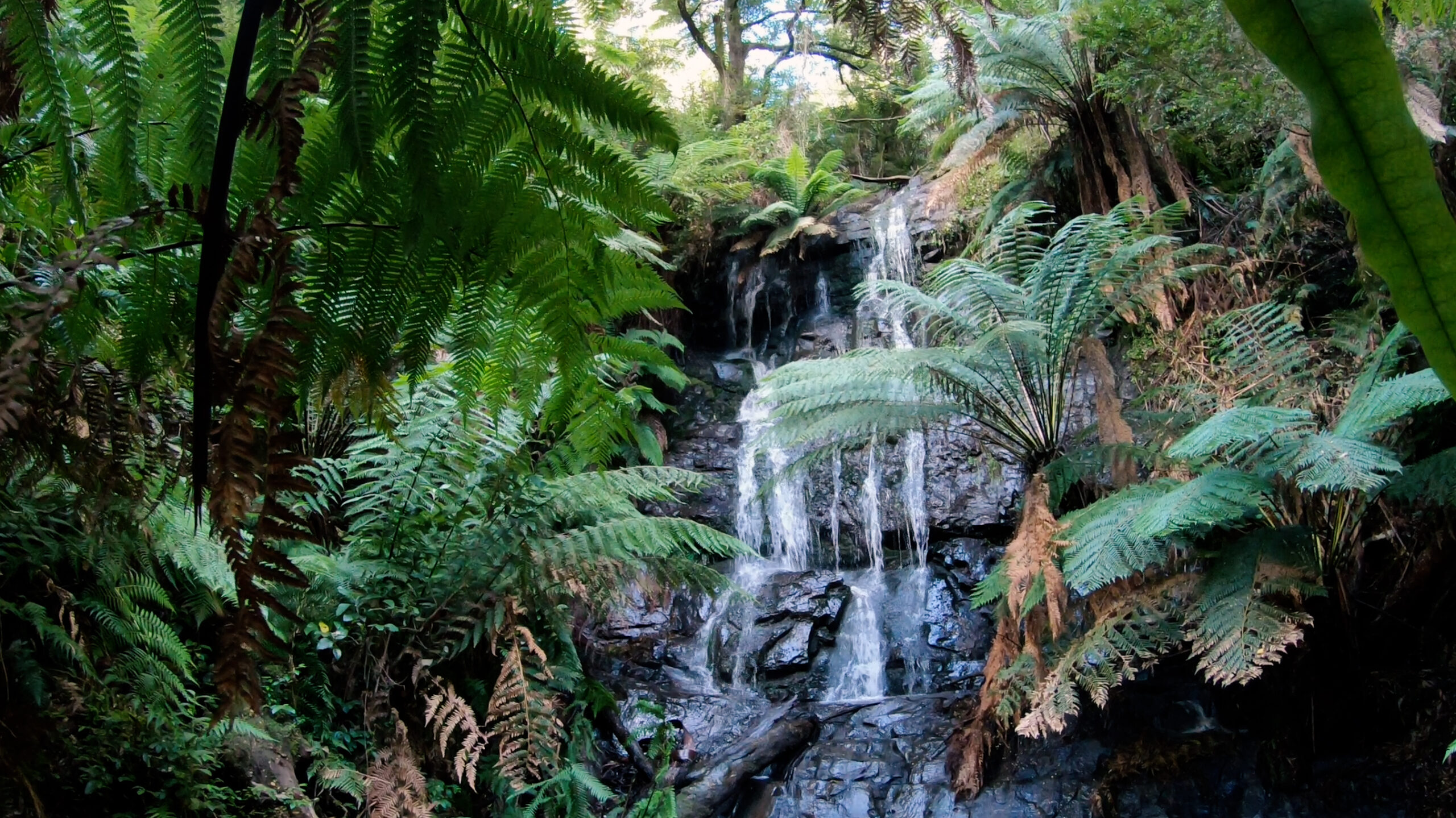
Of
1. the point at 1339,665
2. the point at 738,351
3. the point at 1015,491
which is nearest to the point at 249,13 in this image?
the point at 1339,665

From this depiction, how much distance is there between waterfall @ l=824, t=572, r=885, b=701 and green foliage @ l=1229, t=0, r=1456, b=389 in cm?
517

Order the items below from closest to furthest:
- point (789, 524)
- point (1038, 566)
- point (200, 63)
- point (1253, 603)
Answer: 1. point (200, 63)
2. point (1253, 603)
3. point (1038, 566)
4. point (789, 524)

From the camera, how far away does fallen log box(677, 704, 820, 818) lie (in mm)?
3948

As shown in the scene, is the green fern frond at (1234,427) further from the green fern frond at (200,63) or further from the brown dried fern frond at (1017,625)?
the green fern frond at (200,63)

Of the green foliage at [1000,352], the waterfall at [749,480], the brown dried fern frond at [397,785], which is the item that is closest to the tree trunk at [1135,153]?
the green foliage at [1000,352]

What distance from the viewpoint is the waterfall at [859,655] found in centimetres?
524

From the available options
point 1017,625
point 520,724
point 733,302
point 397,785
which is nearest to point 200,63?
point 397,785

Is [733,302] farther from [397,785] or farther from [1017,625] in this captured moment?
[397,785]

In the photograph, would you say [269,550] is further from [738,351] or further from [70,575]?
[738,351]

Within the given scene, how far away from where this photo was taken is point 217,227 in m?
0.65

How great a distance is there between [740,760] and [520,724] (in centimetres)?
160

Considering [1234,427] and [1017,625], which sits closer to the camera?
[1234,427]

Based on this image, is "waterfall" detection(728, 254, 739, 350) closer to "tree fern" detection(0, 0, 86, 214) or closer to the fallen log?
the fallen log

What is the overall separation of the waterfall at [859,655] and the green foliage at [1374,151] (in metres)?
5.17
